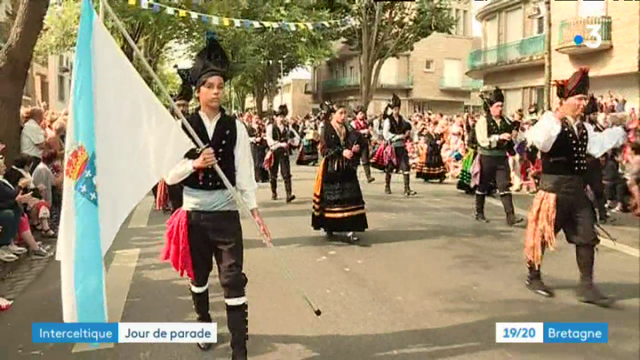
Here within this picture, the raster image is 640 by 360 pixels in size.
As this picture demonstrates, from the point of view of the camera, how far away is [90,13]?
104 inches

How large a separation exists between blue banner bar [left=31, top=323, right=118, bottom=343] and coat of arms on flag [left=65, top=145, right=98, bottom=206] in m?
0.51

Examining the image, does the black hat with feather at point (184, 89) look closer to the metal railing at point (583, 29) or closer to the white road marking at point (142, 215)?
the metal railing at point (583, 29)

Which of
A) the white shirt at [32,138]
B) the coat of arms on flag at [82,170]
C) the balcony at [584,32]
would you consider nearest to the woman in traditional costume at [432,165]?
the white shirt at [32,138]

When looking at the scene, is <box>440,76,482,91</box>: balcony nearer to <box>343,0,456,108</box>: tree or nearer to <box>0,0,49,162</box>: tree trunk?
<box>343,0,456,108</box>: tree

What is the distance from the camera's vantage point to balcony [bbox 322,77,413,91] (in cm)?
287

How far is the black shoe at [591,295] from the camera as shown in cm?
225

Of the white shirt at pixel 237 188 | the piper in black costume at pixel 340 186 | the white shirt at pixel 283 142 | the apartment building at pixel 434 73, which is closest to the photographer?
the apartment building at pixel 434 73

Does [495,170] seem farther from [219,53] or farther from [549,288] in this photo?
[219,53]

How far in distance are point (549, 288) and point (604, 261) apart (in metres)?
0.31

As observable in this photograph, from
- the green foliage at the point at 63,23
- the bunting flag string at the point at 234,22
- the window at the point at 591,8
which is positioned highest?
the green foliage at the point at 63,23

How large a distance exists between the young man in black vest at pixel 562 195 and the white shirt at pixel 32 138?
5.17 m

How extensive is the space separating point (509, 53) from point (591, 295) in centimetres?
94

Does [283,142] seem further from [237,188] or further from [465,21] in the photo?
[465,21]

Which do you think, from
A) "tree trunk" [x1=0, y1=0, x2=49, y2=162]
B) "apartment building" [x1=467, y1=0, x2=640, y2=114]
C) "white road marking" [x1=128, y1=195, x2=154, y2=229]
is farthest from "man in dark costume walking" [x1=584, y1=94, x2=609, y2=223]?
"tree trunk" [x1=0, y1=0, x2=49, y2=162]
